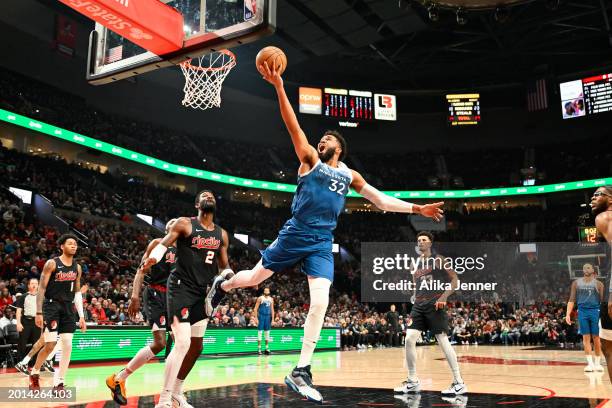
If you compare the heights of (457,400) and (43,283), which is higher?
(43,283)

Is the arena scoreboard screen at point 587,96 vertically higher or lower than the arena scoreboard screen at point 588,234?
higher

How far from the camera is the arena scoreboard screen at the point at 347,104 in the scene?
3059cm

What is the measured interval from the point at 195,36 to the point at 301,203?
140 inches

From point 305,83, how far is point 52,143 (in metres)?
15.3

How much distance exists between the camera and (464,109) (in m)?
32.2

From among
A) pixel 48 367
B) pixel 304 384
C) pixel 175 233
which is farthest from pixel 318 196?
pixel 48 367

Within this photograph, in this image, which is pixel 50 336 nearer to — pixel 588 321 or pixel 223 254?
pixel 223 254

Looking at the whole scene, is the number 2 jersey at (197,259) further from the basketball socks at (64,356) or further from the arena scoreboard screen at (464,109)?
the arena scoreboard screen at (464,109)

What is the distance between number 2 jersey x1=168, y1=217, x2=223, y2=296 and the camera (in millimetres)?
5934

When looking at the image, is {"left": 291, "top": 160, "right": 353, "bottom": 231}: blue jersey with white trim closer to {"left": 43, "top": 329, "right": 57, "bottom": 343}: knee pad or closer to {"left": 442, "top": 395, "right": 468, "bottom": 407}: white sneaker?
{"left": 442, "top": 395, "right": 468, "bottom": 407}: white sneaker

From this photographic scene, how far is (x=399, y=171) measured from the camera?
124ft

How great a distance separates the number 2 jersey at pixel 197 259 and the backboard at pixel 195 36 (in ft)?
7.83

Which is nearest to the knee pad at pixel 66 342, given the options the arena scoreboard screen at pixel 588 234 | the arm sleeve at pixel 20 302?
the arm sleeve at pixel 20 302

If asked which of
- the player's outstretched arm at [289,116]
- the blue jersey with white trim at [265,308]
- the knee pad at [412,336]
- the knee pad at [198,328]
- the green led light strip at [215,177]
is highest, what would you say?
the green led light strip at [215,177]
